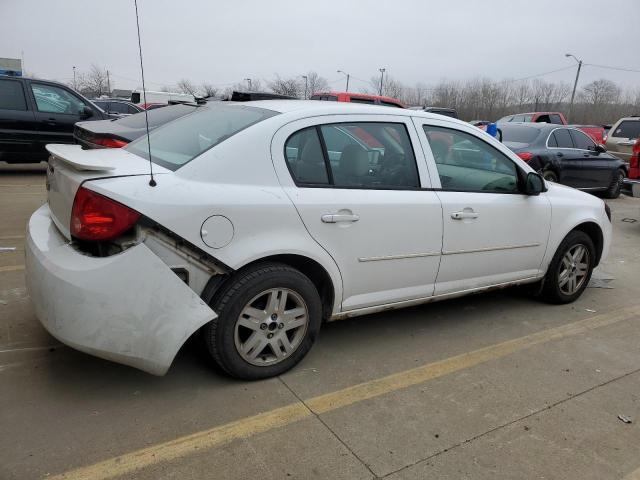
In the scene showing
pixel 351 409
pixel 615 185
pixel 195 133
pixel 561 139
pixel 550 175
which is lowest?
pixel 615 185

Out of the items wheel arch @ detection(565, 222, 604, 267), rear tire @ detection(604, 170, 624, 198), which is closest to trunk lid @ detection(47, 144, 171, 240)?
wheel arch @ detection(565, 222, 604, 267)

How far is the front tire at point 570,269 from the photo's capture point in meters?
4.38

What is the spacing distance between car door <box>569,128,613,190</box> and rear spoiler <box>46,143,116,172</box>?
30.6 ft

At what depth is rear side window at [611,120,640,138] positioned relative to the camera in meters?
11.5

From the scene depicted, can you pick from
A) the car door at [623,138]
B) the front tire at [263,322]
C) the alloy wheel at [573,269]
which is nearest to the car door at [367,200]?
the front tire at [263,322]

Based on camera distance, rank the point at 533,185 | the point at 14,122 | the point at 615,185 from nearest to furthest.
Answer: the point at 533,185 < the point at 14,122 < the point at 615,185

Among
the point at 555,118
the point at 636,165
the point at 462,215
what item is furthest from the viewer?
the point at 555,118

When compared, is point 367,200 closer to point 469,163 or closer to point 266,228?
point 266,228

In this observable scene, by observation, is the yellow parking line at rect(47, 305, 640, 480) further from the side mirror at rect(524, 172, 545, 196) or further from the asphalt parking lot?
the side mirror at rect(524, 172, 545, 196)

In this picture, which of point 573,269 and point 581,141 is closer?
point 573,269

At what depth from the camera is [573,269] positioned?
14.9ft

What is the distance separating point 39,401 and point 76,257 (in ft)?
2.58

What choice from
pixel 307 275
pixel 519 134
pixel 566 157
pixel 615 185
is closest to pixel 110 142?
pixel 307 275

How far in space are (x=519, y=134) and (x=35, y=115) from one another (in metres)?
8.82
